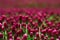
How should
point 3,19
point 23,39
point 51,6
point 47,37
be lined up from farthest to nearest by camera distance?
point 51,6
point 3,19
point 47,37
point 23,39

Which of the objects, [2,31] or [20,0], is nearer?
[2,31]

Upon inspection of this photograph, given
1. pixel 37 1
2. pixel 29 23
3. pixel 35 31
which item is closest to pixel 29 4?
pixel 37 1

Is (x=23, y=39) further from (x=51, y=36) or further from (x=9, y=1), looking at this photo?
(x=9, y=1)

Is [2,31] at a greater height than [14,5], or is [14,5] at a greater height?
[2,31]

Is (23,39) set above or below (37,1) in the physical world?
above

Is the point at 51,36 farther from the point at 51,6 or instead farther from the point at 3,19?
the point at 51,6

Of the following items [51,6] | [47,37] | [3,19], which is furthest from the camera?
[51,6]

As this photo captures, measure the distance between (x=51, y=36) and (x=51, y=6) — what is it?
476cm

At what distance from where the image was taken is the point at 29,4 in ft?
27.6

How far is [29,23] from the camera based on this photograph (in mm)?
4199

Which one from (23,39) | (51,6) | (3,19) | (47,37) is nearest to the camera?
(23,39)

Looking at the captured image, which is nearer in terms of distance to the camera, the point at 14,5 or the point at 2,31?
the point at 2,31

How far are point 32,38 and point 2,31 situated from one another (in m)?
0.48

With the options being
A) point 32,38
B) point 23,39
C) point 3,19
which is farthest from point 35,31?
point 3,19
